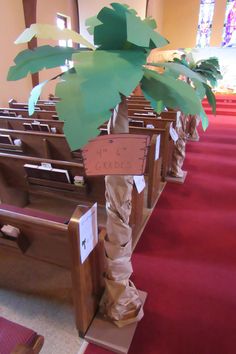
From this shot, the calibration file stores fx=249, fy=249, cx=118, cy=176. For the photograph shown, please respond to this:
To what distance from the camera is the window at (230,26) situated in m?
10.3

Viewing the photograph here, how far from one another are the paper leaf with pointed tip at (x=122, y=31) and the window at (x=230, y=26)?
12149 millimetres

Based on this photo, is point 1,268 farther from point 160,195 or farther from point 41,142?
point 160,195

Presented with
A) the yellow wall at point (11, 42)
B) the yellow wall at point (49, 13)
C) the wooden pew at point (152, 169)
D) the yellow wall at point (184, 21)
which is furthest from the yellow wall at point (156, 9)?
the wooden pew at point (152, 169)

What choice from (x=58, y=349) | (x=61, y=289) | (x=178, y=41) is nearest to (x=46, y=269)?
(x=61, y=289)

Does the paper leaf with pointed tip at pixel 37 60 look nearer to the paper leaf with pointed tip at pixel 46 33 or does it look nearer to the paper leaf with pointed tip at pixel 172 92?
the paper leaf with pointed tip at pixel 46 33

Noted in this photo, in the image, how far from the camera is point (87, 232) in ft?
3.22

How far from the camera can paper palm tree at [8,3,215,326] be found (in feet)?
1.74

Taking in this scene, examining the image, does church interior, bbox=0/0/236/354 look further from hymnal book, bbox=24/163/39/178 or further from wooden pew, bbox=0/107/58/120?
wooden pew, bbox=0/107/58/120

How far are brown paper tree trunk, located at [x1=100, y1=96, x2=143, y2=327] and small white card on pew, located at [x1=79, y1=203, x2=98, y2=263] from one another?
6 cm

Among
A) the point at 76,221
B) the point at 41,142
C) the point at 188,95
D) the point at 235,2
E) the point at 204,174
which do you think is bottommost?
the point at 204,174

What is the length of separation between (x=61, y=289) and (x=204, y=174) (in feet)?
7.47

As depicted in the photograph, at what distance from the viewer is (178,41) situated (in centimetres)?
1137

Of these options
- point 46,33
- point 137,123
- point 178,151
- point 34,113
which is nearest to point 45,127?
point 34,113

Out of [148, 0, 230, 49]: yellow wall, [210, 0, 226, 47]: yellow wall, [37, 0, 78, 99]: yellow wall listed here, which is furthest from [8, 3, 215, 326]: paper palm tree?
[210, 0, 226, 47]: yellow wall
